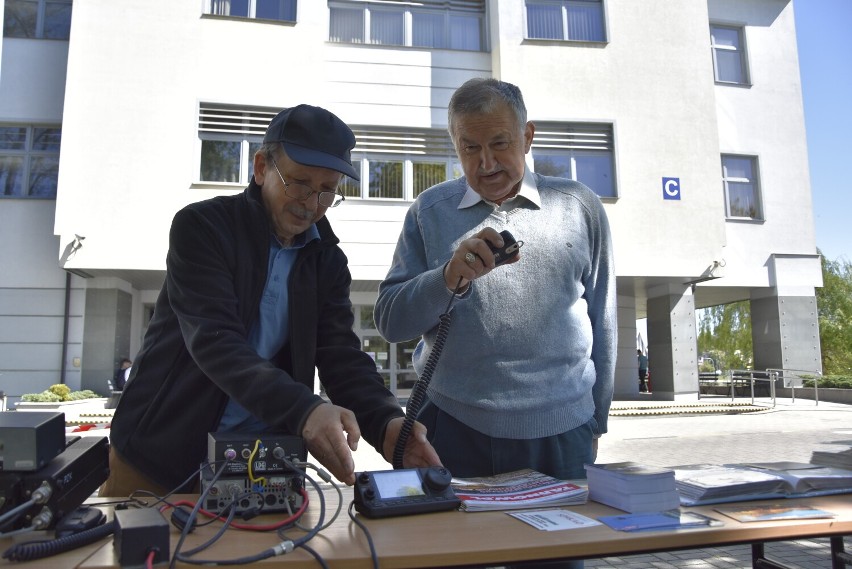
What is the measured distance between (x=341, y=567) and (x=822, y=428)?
11831 mm

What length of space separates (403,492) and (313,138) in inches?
40.4

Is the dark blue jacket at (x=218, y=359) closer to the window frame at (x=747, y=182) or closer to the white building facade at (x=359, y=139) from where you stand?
the white building facade at (x=359, y=139)

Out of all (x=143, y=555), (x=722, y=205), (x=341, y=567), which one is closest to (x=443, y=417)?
(x=341, y=567)

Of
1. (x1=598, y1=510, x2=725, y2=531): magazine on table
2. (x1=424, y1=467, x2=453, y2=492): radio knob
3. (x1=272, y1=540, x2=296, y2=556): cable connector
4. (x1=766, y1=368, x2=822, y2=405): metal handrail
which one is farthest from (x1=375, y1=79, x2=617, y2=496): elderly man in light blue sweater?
(x1=766, y1=368, x2=822, y2=405): metal handrail

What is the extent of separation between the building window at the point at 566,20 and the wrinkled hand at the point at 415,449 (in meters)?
14.7

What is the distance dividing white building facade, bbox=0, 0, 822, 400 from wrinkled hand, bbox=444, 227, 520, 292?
12.1m

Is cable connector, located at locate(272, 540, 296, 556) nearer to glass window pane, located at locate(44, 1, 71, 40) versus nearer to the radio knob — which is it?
the radio knob

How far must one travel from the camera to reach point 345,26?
14.9 m

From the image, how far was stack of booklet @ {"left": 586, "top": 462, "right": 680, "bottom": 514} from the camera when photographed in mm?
1565

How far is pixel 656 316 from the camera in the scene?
16641 millimetres

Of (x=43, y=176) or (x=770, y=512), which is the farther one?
(x=43, y=176)

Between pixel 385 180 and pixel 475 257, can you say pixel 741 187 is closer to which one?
pixel 385 180

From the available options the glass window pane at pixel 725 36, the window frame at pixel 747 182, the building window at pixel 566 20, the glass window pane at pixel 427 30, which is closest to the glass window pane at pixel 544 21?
the building window at pixel 566 20

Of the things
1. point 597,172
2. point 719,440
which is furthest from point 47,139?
point 719,440
